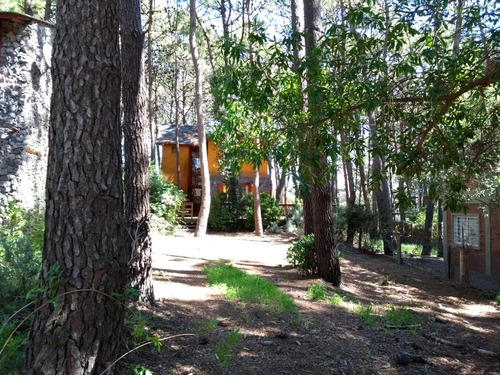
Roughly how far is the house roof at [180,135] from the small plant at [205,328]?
66.2 feet

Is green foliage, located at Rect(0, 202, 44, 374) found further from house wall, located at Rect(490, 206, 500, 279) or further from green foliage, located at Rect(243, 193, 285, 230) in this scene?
green foliage, located at Rect(243, 193, 285, 230)

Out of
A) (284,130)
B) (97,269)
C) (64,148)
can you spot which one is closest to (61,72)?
(64,148)

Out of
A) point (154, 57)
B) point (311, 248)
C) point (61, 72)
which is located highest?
point (154, 57)

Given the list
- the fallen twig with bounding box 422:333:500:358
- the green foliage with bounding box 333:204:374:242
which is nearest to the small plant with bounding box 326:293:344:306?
the fallen twig with bounding box 422:333:500:358

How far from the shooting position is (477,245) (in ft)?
55.8

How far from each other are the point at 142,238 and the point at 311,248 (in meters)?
5.04

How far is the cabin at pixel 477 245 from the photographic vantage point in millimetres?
15648

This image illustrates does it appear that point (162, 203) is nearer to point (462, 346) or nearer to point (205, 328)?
point (205, 328)

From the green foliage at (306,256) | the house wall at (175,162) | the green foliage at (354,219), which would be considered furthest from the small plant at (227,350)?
the house wall at (175,162)

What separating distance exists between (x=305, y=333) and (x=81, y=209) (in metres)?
3.98

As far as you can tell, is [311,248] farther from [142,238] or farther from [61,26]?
[61,26]

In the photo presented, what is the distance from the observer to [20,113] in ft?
34.7

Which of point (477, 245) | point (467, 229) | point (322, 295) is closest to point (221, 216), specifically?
point (467, 229)

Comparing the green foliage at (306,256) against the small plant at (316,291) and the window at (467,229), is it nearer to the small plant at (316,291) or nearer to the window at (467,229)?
the small plant at (316,291)
